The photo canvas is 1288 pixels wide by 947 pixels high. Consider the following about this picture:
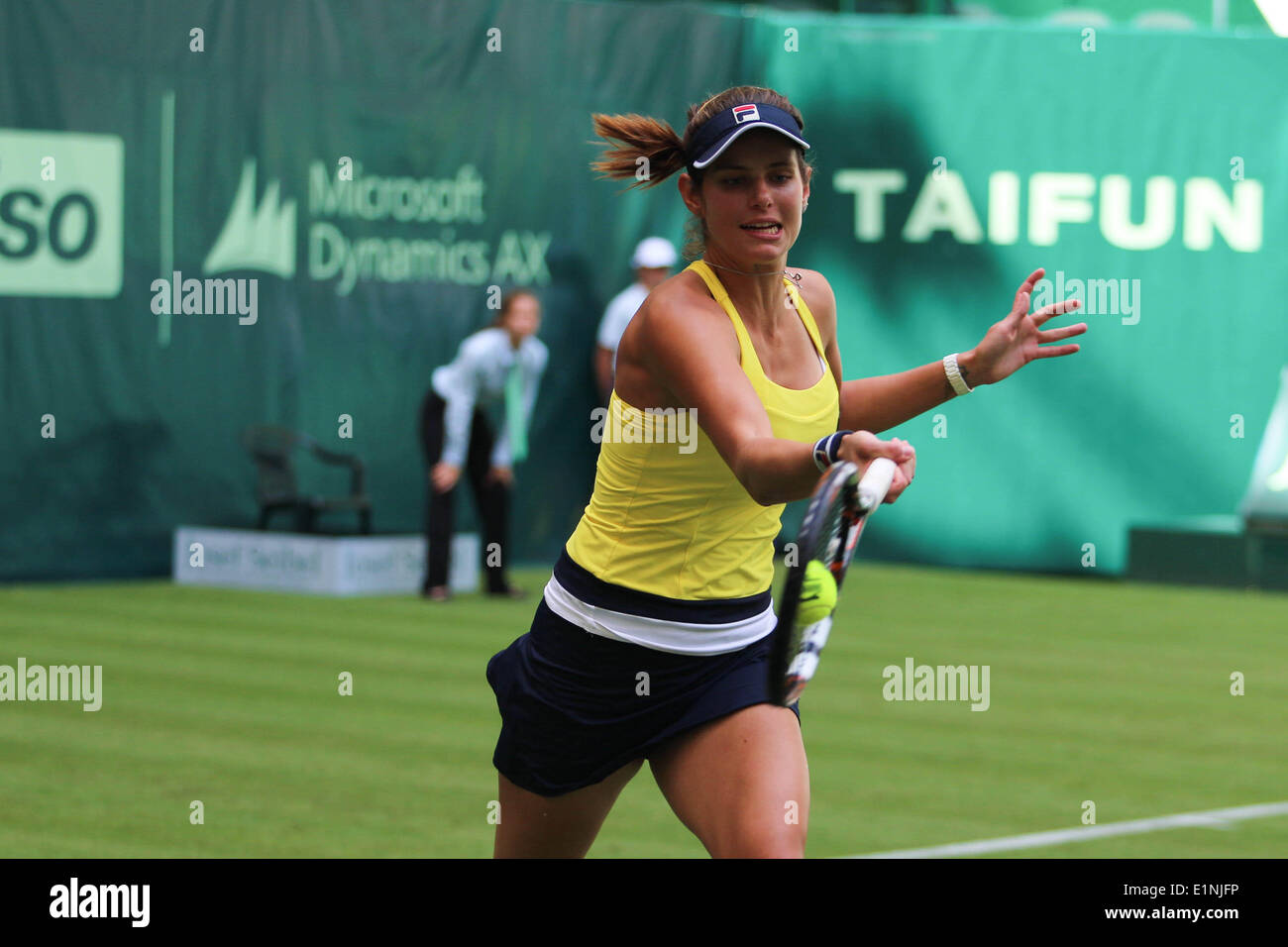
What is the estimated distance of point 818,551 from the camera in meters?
3.83

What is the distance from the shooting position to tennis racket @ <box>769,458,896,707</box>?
3684mm

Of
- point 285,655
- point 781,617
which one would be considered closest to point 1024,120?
point 285,655

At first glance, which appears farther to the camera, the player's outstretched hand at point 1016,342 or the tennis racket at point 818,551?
the player's outstretched hand at point 1016,342

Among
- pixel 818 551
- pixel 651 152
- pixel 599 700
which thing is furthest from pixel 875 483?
pixel 651 152

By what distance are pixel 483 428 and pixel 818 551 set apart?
32.3ft

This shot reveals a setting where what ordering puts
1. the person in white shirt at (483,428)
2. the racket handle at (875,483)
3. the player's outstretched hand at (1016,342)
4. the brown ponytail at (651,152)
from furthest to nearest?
the person in white shirt at (483,428) < the player's outstretched hand at (1016,342) < the brown ponytail at (651,152) < the racket handle at (875,483)

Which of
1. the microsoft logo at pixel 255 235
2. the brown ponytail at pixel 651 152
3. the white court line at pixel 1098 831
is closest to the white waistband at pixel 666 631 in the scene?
the brown ponytail at pixel 651 152

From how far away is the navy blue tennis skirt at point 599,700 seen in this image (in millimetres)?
4348

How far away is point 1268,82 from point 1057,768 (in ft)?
27.9

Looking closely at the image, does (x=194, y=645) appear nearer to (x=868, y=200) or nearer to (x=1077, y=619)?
(x=1077, y=619)

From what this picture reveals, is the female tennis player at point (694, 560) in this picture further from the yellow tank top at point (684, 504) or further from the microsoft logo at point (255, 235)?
the microsoft logo at point (255, 235)

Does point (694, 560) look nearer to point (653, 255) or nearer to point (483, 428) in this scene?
point (483, 428)

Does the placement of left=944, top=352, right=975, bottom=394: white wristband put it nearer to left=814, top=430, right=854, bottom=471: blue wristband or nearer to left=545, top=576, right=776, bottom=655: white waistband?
left=545, top=576, right=776, bottom=655: white waistband
